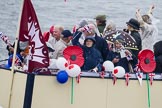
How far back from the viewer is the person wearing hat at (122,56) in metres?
6.29

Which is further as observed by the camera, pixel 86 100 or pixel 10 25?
pixel 10 25

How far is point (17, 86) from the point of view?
5910mm

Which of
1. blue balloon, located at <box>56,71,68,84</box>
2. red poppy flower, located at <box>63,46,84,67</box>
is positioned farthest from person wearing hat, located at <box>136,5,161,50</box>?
blue balloon, located at <box>56,71,68,84</box>

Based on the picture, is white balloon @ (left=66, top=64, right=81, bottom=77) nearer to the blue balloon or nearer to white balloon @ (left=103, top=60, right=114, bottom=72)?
the blue balloon

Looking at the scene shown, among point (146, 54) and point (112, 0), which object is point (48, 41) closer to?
point (146, 54)

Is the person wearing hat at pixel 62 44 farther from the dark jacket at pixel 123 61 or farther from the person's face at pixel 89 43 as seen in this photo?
the dark jacket at pixel 123 61

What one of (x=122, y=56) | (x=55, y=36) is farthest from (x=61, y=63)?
(x=55, y=36)

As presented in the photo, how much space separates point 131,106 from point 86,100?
545 millimetres

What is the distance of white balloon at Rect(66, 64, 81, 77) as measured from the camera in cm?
573

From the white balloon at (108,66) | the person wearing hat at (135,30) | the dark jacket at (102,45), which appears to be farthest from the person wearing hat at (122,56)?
the person wearing hat at (135,30)

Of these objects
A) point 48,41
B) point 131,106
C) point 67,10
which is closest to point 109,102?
point 131,106

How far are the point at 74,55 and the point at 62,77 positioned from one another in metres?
0.30

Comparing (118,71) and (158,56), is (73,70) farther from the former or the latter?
(158,56)

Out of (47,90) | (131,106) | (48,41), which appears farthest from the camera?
(48,41)
